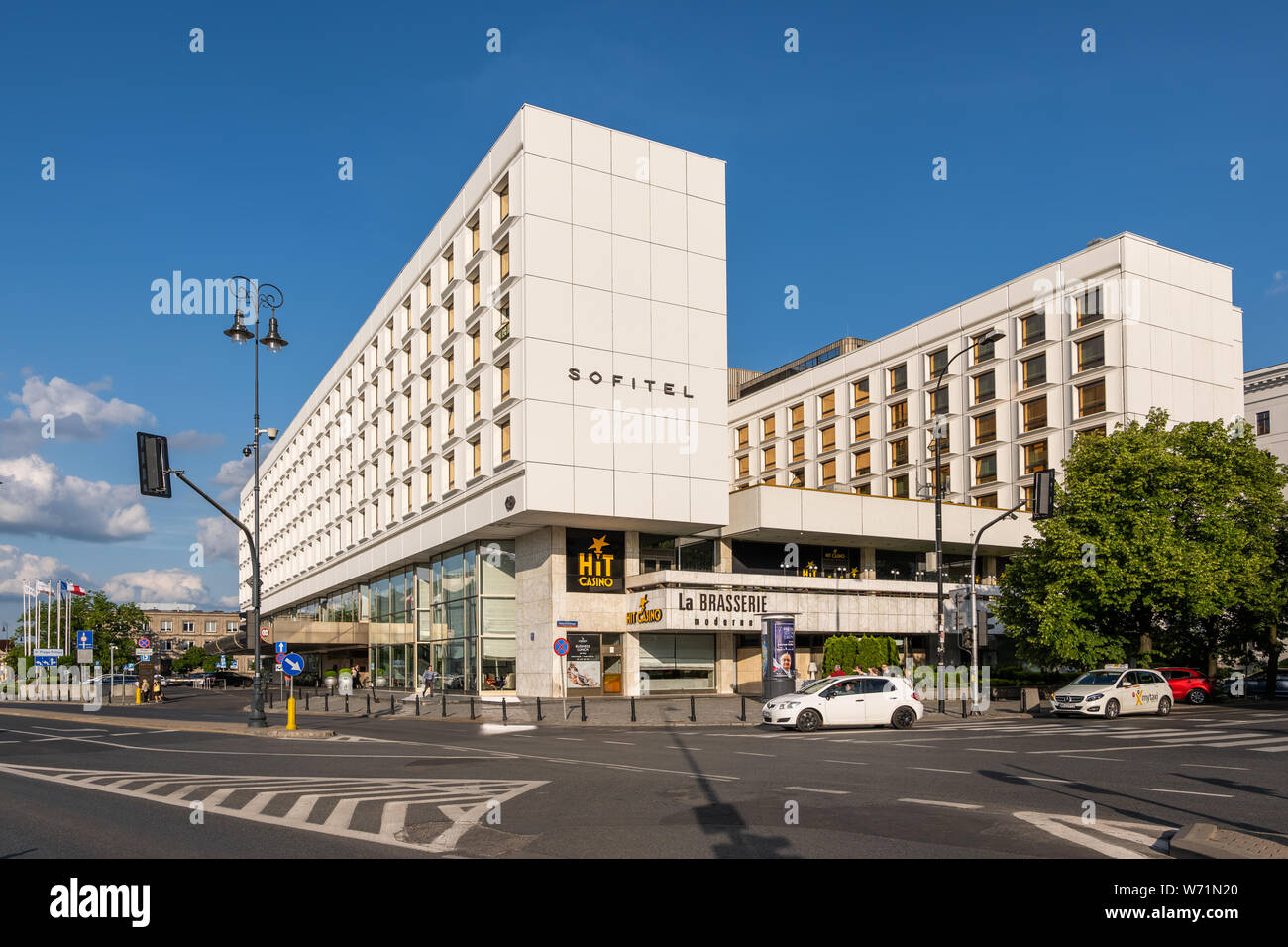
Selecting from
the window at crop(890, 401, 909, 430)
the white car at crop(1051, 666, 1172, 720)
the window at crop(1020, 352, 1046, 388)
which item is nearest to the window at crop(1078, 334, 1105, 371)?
the window at crop(1020, 352, 1046, 388)

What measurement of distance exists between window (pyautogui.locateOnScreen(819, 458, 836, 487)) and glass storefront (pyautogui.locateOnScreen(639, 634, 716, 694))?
23.9m

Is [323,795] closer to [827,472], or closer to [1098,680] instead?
[1098,680]

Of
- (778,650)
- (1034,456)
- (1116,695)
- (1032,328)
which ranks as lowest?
(1116,695)

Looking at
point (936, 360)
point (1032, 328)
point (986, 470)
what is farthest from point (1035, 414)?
point (936, 360)

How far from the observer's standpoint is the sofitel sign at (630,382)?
137ft

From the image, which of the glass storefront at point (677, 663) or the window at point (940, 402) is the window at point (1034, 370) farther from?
the glass storefront at point (677, 663)

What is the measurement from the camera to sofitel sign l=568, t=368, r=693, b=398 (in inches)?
1641

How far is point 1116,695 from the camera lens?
30281 millimetres

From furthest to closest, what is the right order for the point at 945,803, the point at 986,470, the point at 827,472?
1. the point at 827,472
2. the point at 986,470
3. the point at 945,803

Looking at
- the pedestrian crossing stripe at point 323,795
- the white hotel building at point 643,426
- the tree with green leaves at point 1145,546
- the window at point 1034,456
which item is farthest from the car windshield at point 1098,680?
the window at point 1034,456

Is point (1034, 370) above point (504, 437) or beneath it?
above

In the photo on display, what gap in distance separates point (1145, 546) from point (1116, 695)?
894cm

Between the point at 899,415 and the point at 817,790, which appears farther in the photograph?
the point at 899,415
